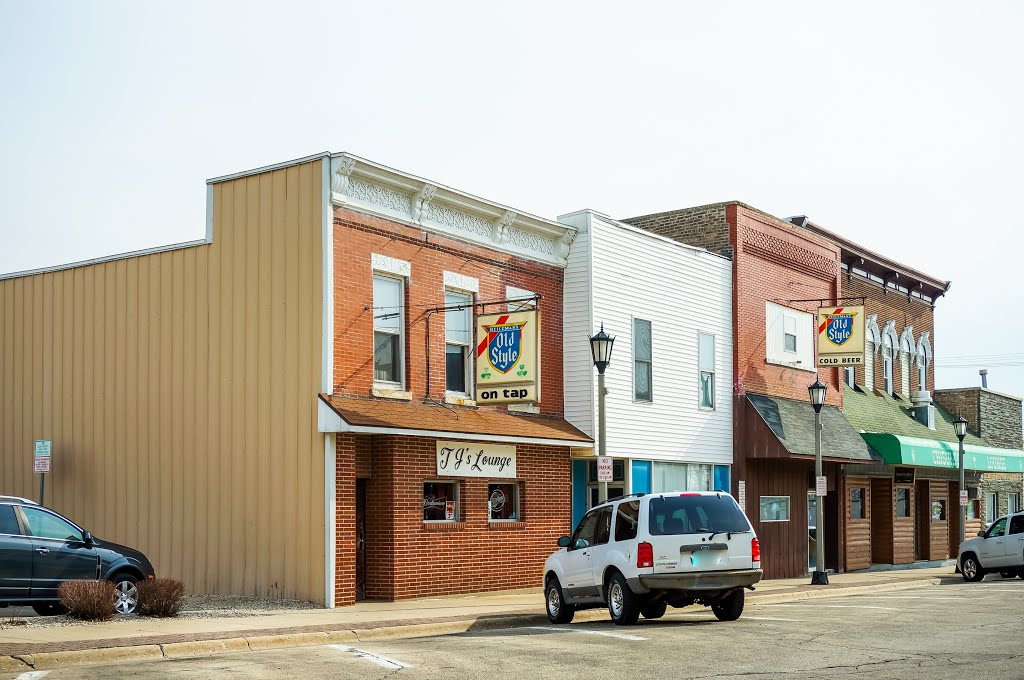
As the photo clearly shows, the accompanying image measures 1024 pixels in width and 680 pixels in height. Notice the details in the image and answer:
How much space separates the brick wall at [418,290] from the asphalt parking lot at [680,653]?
6120 mm

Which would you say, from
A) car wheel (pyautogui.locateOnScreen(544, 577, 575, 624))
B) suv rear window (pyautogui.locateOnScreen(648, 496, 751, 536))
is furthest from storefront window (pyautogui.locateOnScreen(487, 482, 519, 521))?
suv rear window (pyautogui.locateOnScreen(648, 496, 751, 536))

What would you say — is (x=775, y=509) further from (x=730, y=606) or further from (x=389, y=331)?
(x=730, y=606)

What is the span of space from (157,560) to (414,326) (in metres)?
6.12

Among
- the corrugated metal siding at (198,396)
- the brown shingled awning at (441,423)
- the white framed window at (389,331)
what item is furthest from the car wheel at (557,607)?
the white framed window at (389,331)

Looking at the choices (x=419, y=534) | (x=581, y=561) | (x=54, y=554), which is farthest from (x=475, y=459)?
(x=54, y=554)

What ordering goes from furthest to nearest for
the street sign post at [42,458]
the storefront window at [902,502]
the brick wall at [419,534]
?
the storefront window at [902,502] < the street sign post at [42,458] < the brick wall at [419,534]

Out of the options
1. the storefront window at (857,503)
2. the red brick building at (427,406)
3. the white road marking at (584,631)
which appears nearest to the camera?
the white road marking at (584,631)

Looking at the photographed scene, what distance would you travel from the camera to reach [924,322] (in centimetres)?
4428

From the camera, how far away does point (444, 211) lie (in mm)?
23531

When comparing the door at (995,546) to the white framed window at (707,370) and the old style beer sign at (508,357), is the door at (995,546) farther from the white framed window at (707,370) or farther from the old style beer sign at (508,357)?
the old style beer sign at (508,357)

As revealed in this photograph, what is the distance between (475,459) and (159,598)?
7379 millimetres

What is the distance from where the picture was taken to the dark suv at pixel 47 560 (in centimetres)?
1664

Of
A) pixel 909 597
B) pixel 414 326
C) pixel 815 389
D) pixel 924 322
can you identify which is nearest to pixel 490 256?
pixel 414 326

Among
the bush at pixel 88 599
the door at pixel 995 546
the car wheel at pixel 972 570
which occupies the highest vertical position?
the bush at pixel 88 599
